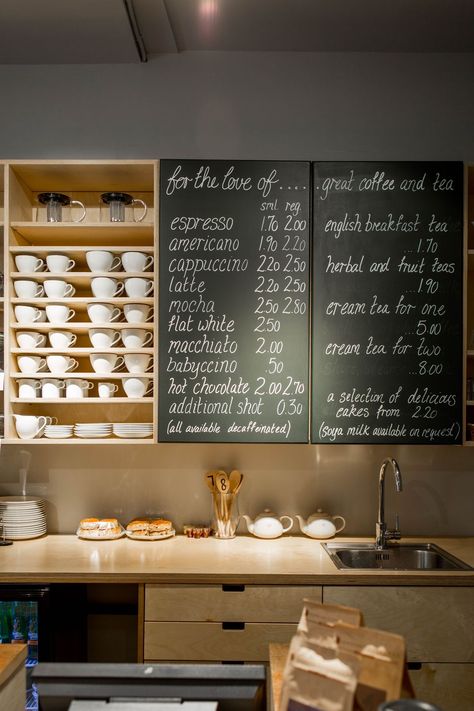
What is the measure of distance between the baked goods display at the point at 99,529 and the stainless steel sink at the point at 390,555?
94cm

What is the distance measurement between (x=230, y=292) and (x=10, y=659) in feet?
5.39

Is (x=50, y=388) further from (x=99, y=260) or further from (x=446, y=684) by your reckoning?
(x=446, y=684)

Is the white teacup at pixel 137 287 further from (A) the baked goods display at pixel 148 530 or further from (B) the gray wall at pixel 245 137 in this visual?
(A) the baked goods display at pixel 148 530

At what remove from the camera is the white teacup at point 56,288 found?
2758mm

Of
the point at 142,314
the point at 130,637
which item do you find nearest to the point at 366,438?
the point at 142,314

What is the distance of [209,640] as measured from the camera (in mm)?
2395

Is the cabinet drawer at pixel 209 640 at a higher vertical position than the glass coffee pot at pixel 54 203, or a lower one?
lower

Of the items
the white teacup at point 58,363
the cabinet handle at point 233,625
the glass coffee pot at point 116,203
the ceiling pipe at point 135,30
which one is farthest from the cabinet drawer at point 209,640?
the ceiling pipe at point 135,30

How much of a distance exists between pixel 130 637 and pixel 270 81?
275 cm

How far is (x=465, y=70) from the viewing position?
10.0 ft

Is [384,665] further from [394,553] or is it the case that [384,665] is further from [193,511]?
[193,511]

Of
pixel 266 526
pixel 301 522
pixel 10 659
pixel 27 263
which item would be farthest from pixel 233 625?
pixel 27 263

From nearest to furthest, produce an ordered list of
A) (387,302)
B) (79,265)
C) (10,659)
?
(10,659), (387,302), (79,265)

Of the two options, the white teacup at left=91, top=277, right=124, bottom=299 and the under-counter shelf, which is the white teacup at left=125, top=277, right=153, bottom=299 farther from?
the under-counter shelf
